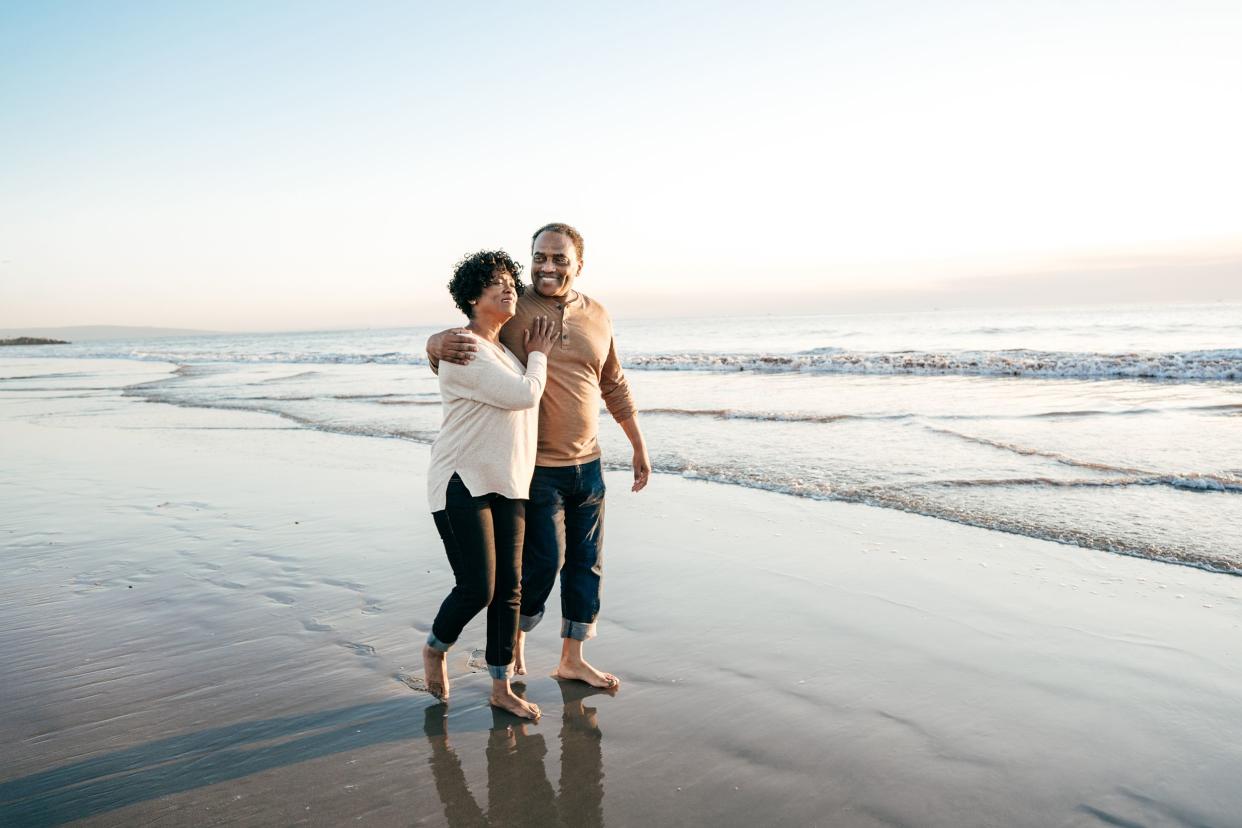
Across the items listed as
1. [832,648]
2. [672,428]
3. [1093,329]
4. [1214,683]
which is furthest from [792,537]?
[1093,329]

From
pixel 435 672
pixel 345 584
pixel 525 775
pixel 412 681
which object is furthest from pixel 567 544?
pixel 345 584

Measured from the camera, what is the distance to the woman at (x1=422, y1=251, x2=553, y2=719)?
10.6 ft

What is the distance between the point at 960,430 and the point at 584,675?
9180 mm

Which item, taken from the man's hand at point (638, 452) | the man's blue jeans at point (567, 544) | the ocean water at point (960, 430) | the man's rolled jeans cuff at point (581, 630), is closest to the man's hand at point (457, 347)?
the man's blue jeans at point (567, 544)

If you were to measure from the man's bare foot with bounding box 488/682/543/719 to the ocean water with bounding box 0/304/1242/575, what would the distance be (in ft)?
14.2

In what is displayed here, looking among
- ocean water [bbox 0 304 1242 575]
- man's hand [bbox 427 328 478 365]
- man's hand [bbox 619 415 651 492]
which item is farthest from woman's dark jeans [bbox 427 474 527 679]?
ocean water [bbox 0 304 1242 575]

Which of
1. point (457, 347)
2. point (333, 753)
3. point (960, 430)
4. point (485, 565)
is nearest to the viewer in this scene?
point (333, 753)

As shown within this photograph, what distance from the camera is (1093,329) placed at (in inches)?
1761

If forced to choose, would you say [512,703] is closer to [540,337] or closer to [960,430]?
[540,337]

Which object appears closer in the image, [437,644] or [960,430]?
[437,644]

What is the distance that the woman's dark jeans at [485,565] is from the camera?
3281mm

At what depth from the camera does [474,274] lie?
333cm

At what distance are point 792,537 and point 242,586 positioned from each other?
12.7 ft

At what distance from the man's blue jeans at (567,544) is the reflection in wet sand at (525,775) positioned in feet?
1.44
